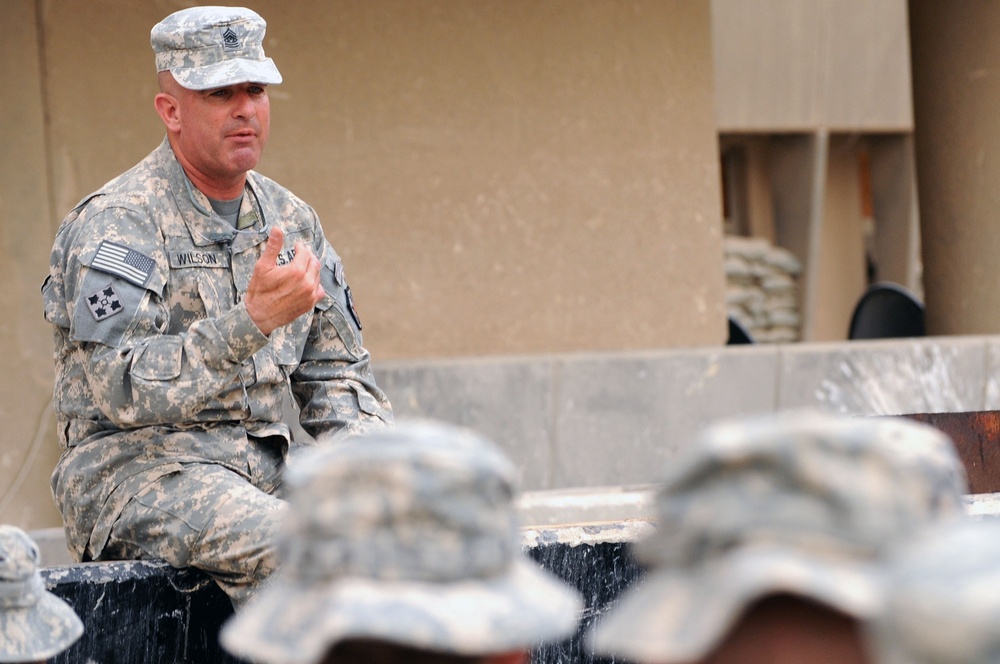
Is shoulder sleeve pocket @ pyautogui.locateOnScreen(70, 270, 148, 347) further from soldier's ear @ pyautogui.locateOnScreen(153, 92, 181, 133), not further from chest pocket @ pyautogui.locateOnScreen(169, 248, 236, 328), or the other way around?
soldier's ear @ pyautogui.locateOnScreen(153, 92, 181, 133)

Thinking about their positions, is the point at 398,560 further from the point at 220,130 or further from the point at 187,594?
the point at 220,130

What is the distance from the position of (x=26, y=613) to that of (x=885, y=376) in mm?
4103

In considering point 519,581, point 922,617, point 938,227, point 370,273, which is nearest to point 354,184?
point 370,273

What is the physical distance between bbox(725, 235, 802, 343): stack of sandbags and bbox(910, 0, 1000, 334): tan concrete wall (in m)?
6.47

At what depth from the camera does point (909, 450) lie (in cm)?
121

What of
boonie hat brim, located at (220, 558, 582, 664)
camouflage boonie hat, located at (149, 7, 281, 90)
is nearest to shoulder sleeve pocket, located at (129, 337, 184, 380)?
camouflage boonie hat, located at (149, 7, 281, 90)

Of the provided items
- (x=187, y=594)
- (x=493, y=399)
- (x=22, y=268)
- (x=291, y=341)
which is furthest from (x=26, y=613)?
(x=493, y=399)

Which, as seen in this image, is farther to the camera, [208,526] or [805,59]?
[805,59]

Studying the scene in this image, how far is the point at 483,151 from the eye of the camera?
205 inches

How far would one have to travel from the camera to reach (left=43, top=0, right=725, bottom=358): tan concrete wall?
4676 mm

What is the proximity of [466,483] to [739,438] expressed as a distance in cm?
24

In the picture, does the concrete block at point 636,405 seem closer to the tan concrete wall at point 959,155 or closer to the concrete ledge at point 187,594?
the tan concrete wall at point 959,155

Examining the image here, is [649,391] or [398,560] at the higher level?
[398,560]

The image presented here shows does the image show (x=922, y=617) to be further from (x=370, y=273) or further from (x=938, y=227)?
(x=938, y=227)
